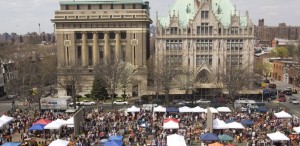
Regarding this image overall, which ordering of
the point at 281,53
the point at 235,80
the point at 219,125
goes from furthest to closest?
1. the point at 281,53
2. the point at 235,80
3. the point at 219,125

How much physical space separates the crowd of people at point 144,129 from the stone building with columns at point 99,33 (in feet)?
86.7

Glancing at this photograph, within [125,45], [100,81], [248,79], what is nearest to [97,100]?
[100,81]

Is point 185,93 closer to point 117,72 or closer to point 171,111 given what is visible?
point 117,72

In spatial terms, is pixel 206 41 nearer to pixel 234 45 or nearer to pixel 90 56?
pixel 234 45

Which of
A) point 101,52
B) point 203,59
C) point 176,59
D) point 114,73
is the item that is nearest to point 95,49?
point 101,52

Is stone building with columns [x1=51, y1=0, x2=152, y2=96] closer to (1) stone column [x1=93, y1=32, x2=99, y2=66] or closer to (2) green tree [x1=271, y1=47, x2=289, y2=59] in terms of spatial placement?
(1) stone column [x1=93, y1=32, x2=99, y2=66]

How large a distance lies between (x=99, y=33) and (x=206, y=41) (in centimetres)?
2271

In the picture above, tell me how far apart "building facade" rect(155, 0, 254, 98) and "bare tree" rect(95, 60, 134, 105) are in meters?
7.17

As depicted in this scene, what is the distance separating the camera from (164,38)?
69.4 m

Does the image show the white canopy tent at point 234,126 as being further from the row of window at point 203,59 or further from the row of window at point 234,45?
the row of window at point 234,45

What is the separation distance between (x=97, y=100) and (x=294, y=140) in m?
39.6

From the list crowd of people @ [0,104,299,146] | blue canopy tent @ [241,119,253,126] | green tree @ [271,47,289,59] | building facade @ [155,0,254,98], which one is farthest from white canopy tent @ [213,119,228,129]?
green tree @ [271,47,289,59]

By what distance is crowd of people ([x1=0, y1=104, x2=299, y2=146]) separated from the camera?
35.9m

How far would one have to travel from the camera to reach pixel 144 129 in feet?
131
